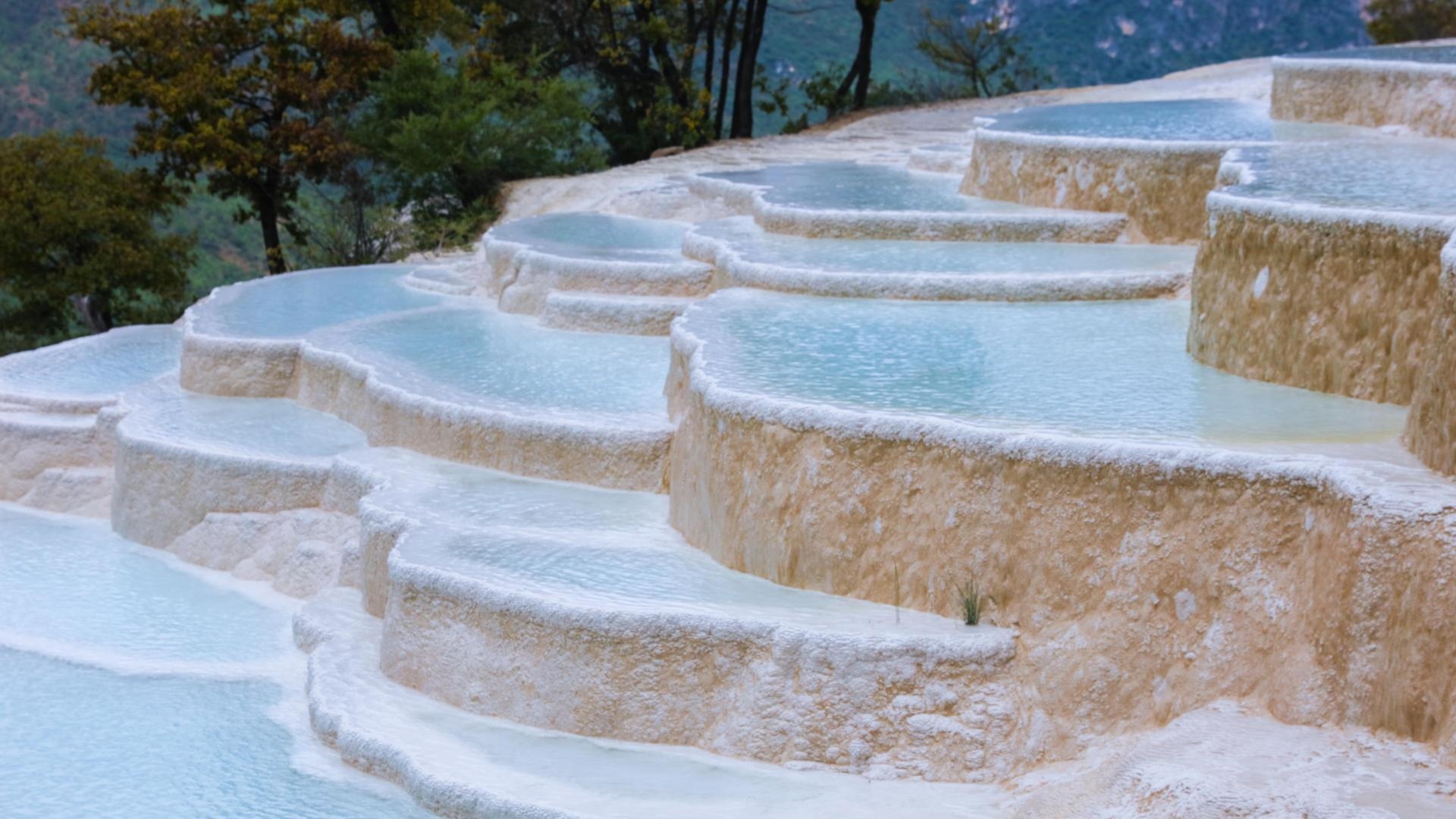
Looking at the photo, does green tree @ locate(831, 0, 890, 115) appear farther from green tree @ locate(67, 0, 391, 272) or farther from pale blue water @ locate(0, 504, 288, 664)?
pale blue water @ locate(0, 504, 288, 664)

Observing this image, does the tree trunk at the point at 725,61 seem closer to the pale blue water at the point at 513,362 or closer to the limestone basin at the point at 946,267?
the pale blue water at the point at 513,362

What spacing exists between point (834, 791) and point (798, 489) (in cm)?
118

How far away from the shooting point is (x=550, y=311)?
9820 millimetres

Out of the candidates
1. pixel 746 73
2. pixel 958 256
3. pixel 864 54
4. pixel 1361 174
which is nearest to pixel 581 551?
pixel 958 256

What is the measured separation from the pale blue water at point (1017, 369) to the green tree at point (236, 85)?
349 inches

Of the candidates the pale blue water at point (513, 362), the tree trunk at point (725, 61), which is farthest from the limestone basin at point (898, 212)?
the tree trunk at point (725, 61)

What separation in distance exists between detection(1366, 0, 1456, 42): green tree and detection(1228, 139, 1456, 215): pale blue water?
11789 millimetres

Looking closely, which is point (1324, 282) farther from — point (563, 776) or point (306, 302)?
point (306, 302)

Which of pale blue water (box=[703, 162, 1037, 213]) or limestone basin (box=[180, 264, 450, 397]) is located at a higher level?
pale blue water (box=[703, 162, 1037, 213])

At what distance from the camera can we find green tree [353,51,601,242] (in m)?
15.2

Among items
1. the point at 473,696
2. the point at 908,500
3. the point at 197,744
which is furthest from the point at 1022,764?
the point at 197,744

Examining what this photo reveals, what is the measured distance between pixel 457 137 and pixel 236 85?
2.43m

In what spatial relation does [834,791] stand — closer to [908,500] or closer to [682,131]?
[908,500]

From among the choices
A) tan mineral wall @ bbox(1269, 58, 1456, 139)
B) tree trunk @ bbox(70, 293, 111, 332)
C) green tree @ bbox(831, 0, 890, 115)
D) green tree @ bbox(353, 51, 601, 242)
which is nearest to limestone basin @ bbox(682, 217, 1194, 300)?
tan mineral wall @ bbox(1269, 58, 1456, 139)
